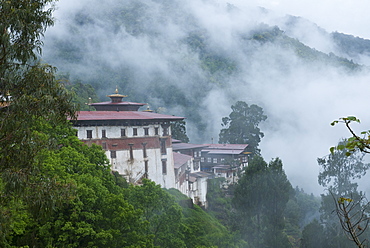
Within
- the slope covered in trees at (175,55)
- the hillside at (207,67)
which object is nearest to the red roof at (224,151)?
the hillside at (207,67)

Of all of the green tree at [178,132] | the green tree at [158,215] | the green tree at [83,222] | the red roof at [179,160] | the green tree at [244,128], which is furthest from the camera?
the green tree at [244,128]

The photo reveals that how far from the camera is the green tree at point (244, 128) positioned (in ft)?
209

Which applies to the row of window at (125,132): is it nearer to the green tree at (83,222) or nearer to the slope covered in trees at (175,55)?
the green tree at (83,222)

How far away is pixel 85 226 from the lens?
16109 mm

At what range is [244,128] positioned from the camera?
64750 mm

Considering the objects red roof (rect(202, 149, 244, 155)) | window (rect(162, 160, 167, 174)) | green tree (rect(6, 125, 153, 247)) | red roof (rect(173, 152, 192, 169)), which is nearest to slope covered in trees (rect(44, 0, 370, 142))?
red roof (rect(202, 149, 244, 155))

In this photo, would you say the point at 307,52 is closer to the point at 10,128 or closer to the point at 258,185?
the point at 258,185

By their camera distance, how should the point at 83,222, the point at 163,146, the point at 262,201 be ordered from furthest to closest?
the point at 163,146 → the point at 262,201 → the point at 83,222

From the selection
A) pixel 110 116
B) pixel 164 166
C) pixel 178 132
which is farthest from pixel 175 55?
pixel 110 116

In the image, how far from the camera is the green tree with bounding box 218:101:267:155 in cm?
6371

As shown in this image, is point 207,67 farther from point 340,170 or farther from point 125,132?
point 125,132

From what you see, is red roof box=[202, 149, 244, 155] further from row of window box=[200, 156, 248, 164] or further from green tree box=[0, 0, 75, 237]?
green tree box=[0, 0, 75, 237]

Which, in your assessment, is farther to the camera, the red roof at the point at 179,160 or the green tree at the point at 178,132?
the green tree at the point at 178,132

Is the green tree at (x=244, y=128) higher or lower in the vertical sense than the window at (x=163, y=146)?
higher
